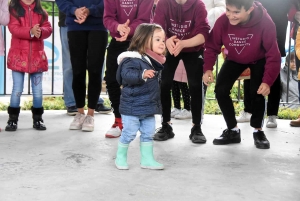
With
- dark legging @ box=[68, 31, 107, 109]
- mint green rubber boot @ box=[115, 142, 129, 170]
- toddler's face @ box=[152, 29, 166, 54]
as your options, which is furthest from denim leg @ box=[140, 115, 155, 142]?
dark legging @ box=[68, 31, 107, 109]

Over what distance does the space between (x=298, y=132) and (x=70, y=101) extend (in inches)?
99.5

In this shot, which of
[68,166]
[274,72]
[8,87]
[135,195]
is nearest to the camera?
[135,195]

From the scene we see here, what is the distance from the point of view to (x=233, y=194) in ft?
10.3

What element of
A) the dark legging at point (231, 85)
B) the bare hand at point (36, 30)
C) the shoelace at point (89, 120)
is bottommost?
the shoelace at point (89, 120)

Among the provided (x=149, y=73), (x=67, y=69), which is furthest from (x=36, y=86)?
(x=149, y=73)

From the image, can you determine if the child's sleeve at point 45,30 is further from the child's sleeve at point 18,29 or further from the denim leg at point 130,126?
the denim leg at point 130,126

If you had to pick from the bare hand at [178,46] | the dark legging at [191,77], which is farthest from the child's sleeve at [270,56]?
the bare hand at [178,46]

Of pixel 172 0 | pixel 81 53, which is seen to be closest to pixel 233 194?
pixel 172 0

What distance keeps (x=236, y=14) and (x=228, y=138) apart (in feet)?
3.58

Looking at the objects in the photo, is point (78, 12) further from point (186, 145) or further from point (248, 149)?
point (248, 149)

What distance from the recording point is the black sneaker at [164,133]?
4.77 meters

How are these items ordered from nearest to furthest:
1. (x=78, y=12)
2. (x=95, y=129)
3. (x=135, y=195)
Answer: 1. (x=135, y=195)
2. (x=78, y=12)
3. (x=95, y=129)

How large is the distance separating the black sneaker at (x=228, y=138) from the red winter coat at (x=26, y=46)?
178 cm

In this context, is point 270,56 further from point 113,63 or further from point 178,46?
point 113,63
